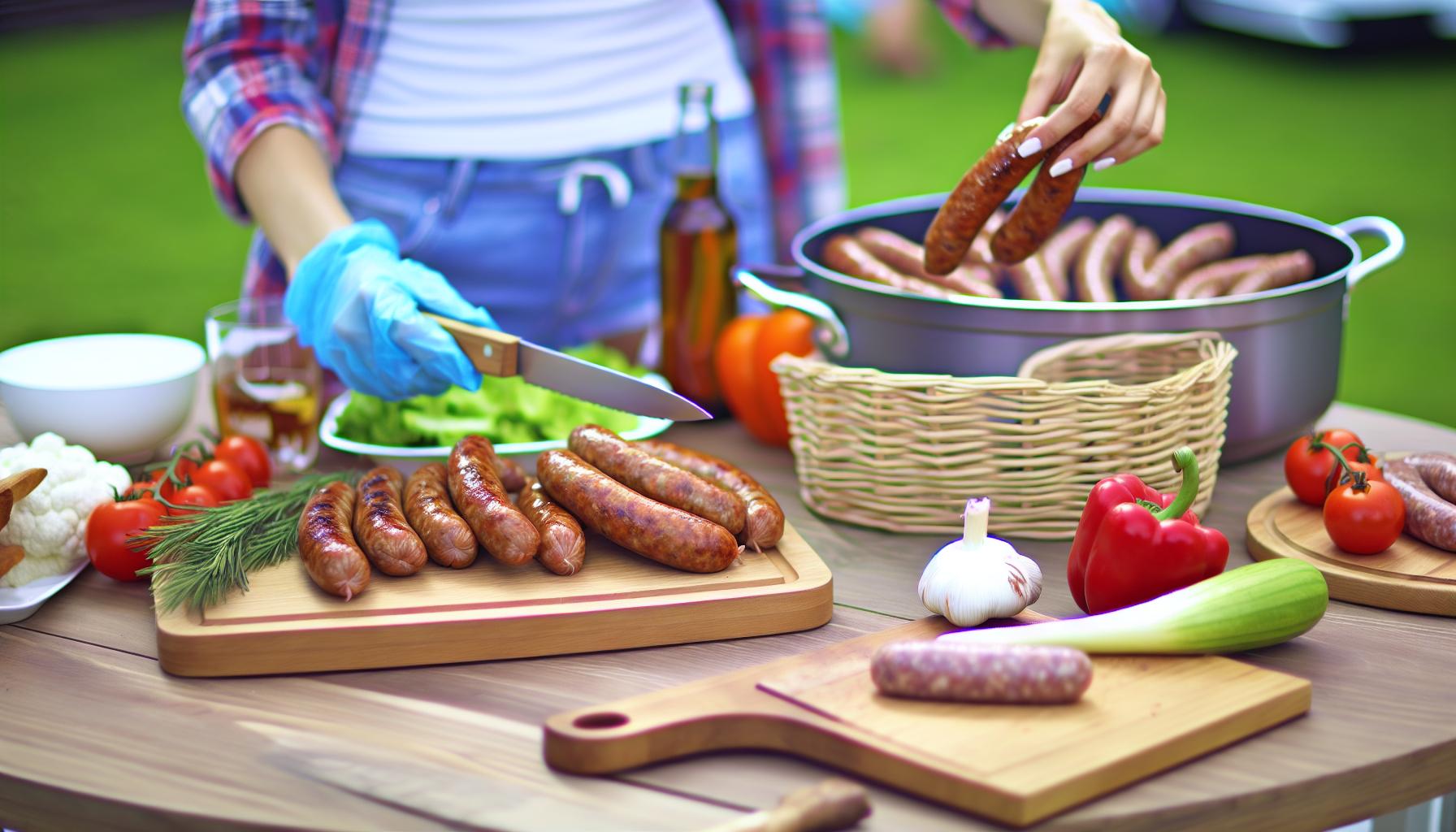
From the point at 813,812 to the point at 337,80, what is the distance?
2562mm

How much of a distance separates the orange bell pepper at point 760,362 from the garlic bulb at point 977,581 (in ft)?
2.81

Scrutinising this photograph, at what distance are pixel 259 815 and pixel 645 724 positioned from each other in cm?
49

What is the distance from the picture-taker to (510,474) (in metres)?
2.59

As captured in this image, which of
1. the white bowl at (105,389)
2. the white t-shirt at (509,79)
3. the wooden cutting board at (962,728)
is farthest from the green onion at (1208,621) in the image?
the white t-shirt at (509,79)

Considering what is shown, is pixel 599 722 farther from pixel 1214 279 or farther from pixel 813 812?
pixel 1214 279

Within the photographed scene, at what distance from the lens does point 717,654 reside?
210cm

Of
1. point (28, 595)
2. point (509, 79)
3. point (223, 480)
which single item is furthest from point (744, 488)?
point (509, 79)

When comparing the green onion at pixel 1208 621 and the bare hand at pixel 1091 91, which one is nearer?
the green onion at pixel 1208 621

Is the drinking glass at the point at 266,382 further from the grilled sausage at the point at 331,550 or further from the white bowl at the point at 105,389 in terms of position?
the grilled sausage at the point at 331,550

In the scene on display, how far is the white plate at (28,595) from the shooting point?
2184 millimetres

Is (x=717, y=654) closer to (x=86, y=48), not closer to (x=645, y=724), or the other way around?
(x=645, y=724)

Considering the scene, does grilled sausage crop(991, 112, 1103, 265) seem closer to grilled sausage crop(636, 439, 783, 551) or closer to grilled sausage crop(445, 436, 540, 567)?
grilled sausage crop(636, 439, 783, 551)

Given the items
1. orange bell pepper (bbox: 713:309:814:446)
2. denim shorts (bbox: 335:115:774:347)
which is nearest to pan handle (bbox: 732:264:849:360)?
orange bell pepper (bbox: 713:309:814:446)

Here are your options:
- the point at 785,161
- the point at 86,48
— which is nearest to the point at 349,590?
the point at 785,161
